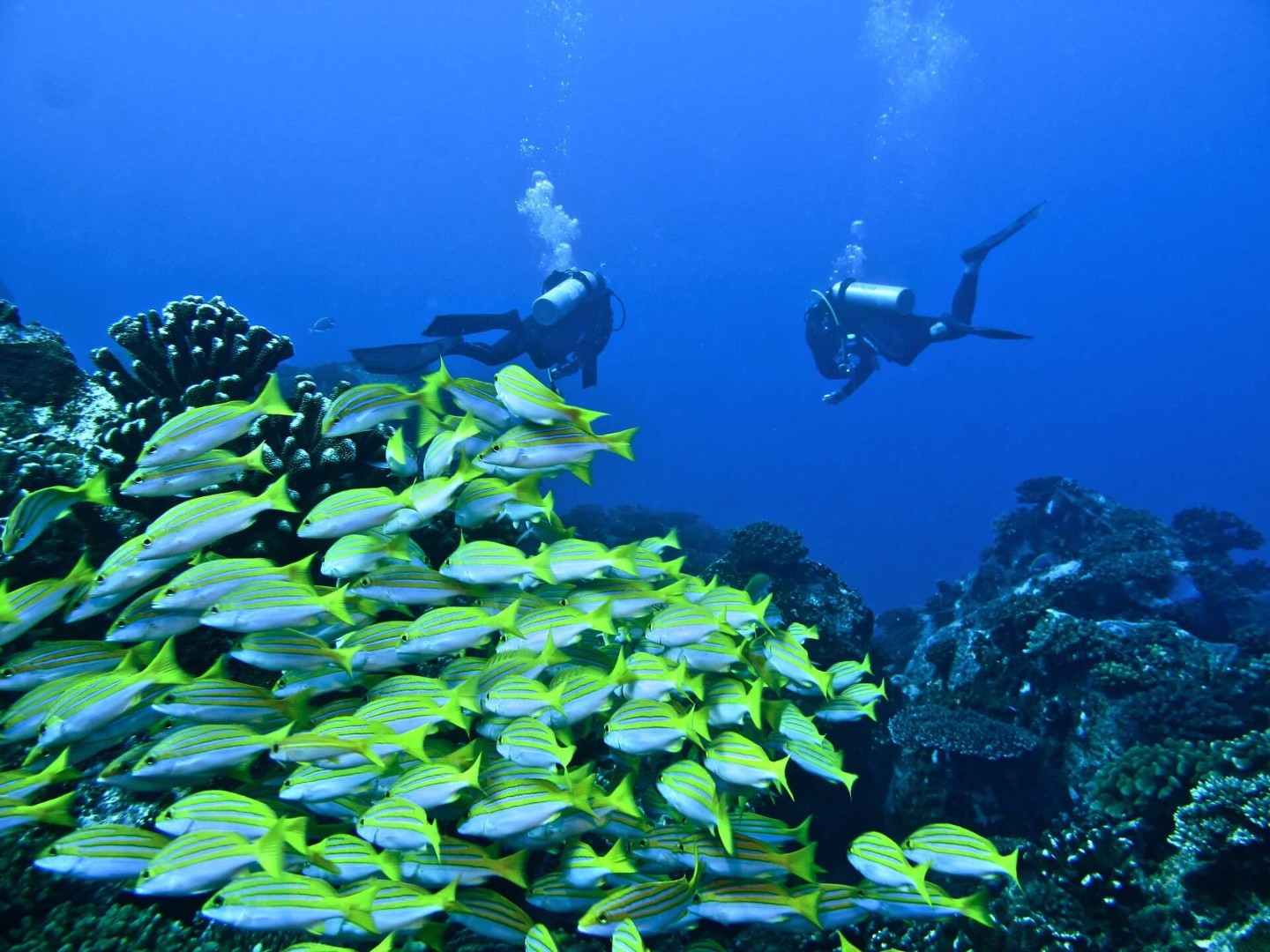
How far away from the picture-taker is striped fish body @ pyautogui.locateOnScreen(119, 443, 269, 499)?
3.22 m

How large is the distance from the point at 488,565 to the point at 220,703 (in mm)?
1363

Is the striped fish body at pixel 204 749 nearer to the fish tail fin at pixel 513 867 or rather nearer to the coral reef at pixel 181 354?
the fish tail fin at pixel 513 867

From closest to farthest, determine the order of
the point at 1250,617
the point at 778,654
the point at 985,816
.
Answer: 1. the point at 778,654
2. the point at 985,816
3. the point at 1250,617

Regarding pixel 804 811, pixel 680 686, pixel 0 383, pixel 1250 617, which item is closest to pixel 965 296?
pixel 1250 617

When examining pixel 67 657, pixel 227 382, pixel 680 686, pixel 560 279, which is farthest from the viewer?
pixel 560 279

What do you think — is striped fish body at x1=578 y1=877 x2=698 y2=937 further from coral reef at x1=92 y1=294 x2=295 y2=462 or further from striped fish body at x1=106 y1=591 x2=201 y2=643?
coral reef at x1=92 y1=294 x2=295 y2=462

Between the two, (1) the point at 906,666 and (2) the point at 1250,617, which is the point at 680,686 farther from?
(2) the point at 1250,617

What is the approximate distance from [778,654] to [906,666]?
9214mm

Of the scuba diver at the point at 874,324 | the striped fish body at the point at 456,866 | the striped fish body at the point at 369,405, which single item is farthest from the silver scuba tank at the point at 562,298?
the striped fish body at the point at 456,866

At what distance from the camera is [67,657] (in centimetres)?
308

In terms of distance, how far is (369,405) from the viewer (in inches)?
152

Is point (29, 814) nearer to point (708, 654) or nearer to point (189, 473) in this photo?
point (189, 473)

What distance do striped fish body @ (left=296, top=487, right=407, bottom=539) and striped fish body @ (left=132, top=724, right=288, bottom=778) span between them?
0.97m

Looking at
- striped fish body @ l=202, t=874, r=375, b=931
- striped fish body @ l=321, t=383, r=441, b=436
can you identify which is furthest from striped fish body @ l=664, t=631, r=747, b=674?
striped fish body @ l=321, t=383, r=441, b=436
